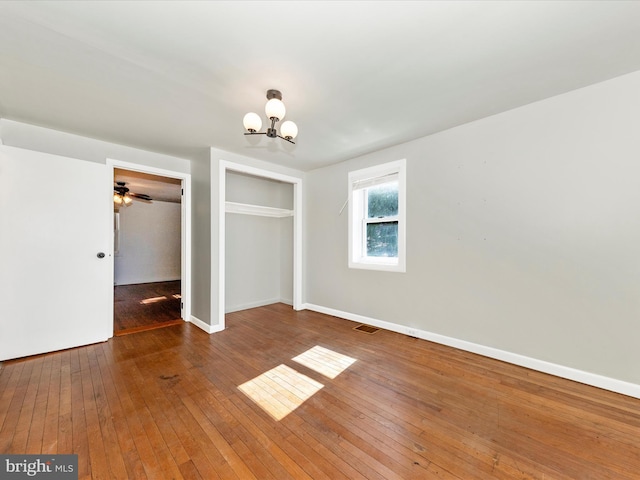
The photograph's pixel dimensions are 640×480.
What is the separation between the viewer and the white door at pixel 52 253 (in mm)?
2785

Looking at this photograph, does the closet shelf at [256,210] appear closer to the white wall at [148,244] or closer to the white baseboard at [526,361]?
the white baseboard at [526,361]

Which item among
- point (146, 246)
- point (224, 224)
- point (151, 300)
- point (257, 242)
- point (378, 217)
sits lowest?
point (151, 300)

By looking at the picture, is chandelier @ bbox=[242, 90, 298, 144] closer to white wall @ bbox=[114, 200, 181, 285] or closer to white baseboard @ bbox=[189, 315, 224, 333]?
white baseboard @ bbox=[189, 315, 224, 333]

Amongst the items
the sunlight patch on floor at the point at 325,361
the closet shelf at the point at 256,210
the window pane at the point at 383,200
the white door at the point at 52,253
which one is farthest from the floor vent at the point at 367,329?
the white door at the point at 52,253

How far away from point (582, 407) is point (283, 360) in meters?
2.56

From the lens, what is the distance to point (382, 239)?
395 cm

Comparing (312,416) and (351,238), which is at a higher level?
(351,238)

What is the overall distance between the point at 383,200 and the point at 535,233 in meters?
1.88

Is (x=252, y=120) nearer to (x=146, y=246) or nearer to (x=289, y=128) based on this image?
(x=289, y=128)

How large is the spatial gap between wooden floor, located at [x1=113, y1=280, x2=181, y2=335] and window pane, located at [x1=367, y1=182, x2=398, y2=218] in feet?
Answer: 11.8

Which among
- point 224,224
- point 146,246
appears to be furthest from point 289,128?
point 146,246

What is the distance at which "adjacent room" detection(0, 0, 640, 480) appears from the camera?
157 centimetres

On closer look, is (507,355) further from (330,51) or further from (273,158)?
(273,158)

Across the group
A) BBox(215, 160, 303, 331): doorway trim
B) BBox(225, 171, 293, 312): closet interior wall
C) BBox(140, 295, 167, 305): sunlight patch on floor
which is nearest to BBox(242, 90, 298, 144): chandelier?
BBox(215, 160, 303, 331): doorway trim
